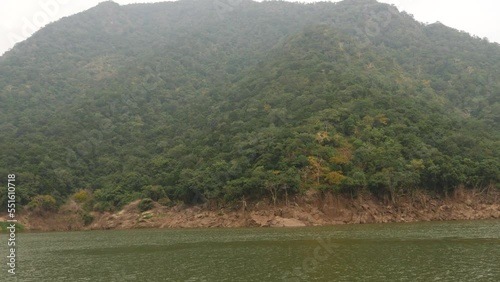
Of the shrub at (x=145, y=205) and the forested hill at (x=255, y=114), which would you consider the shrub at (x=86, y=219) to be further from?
the shrub at (x=145, y=205)

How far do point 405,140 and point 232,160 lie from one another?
2890cm

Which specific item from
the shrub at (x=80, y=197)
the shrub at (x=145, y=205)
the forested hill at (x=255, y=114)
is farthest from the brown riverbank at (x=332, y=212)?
the shrub at (x=80, y=197)

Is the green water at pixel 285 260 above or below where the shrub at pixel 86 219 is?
below

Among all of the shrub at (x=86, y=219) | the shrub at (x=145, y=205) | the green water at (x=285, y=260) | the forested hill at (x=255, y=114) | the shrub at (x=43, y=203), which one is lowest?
the green water at (x=285, y=260)

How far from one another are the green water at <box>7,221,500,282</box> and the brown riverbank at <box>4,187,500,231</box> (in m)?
21.2

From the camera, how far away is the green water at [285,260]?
24.8 meters

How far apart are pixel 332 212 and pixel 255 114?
3343 cm

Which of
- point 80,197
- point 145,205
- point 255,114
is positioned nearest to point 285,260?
point 145,205

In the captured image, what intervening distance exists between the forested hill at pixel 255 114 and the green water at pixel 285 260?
27.1 metres

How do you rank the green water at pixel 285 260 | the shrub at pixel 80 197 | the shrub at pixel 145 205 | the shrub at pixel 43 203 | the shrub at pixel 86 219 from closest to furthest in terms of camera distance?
1. the green water at pixel 285 260
2. the shrub at pixel 145 205
3. the shrub at pixel 43 203
4. the shrub at pixel 86 219
5. the shrub at pixel 80 197

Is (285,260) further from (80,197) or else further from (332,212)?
(80,197)

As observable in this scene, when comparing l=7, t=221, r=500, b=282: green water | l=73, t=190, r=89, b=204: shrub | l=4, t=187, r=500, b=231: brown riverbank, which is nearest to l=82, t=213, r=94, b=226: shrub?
l=73, t=190, r=89, b=204: shrub

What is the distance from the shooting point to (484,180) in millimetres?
68875

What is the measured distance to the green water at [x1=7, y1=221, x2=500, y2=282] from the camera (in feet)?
81.5
